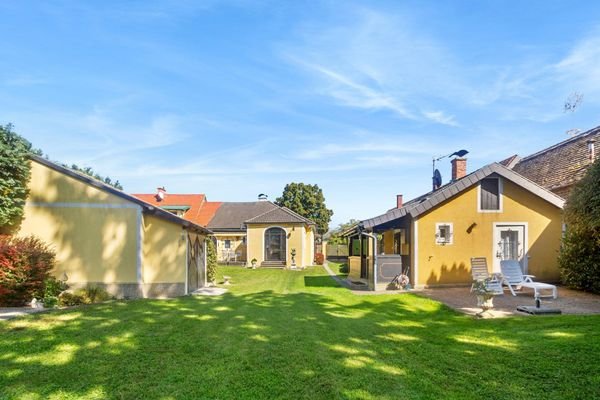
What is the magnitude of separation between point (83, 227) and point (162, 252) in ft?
9.21

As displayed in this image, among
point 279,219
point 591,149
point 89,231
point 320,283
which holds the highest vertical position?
point 591,149

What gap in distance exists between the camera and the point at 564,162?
1702 centimetres

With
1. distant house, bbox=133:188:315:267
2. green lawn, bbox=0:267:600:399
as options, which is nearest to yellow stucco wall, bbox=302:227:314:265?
distant house, bbox=133:188:315:267

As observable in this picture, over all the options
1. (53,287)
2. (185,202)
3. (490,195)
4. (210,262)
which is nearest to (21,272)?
(53,287)

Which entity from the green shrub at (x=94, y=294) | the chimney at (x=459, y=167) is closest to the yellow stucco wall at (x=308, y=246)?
the chimney at (x=459, y=167)

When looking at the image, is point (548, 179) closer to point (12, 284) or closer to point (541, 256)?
point (541, 256)

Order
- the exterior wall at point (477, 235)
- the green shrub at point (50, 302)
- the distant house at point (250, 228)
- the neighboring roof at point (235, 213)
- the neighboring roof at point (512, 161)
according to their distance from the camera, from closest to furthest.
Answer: the green shrub at point (50, 302), the exterior wall at point (477, 235), the neighboring roof at point (512, 161), the distant house at point (250, 228), the neighboring roof at point (235, 213)

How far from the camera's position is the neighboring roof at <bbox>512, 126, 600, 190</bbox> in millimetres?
15540

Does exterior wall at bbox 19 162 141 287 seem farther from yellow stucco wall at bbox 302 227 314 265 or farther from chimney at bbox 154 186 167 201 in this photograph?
chimney at bbox 154 186 167 201

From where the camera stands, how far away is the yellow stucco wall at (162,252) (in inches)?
501

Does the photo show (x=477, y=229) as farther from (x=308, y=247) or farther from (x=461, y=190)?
(x=308, y=247)

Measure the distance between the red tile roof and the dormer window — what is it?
79.3 feet

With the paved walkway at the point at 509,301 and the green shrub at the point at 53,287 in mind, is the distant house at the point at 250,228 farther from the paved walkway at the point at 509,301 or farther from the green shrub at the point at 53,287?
the green shrub at the point at 53,287

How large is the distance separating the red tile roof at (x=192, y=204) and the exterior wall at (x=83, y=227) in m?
19.9
